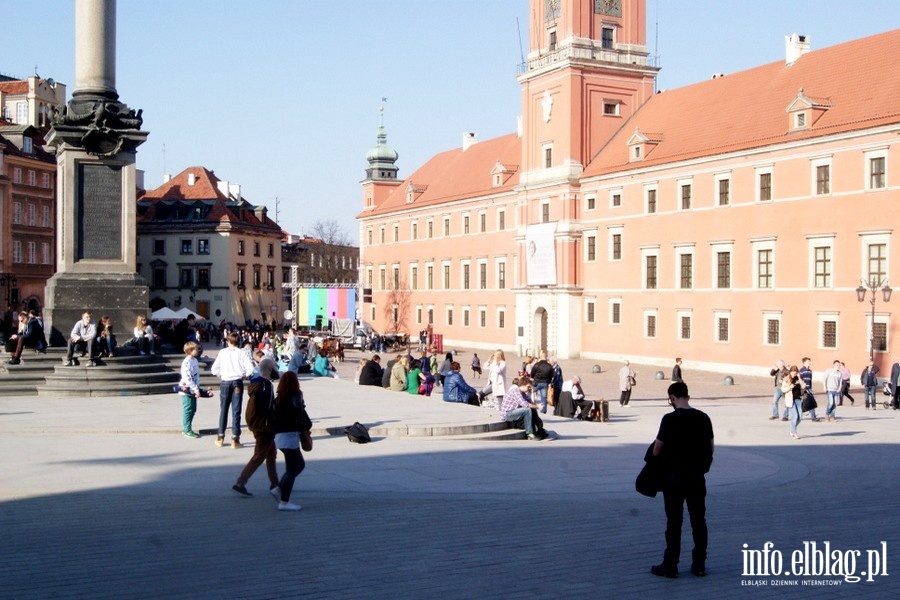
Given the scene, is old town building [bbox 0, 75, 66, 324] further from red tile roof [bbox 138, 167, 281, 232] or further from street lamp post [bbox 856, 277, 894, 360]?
street lamp post [bbox 856, 277, 894, 360]

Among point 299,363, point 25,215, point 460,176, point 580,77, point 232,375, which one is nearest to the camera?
point 232,375

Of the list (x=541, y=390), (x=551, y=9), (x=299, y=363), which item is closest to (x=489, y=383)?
(x=541, y=390)

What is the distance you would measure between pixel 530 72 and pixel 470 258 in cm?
1593

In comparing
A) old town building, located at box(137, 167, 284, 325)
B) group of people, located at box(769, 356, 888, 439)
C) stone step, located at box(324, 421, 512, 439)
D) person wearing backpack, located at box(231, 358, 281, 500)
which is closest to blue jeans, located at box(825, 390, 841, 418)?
group of people, located at box(769, 356, 888, 439)

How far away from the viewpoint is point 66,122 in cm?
2462

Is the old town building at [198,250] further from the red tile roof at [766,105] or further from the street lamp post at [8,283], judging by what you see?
the red tile roof at [766,105]

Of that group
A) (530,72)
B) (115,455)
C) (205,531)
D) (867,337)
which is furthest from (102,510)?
(530,72)

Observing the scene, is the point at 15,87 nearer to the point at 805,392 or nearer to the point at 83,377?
the point at 83,377

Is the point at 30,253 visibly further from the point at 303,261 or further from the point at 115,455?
the point at 303,261

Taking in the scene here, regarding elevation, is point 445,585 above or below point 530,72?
below

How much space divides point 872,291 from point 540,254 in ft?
85.9

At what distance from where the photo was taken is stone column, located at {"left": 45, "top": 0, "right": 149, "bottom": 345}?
24703 mm

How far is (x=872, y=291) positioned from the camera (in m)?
41.8

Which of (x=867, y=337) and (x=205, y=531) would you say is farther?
(x=867, y=337)
